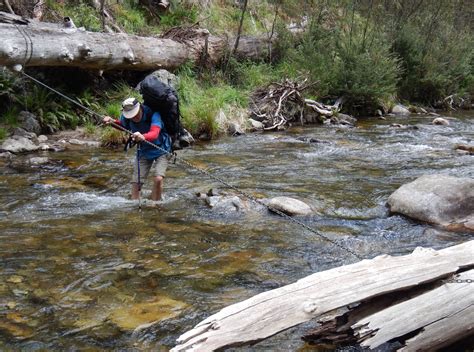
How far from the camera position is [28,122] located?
10602mm

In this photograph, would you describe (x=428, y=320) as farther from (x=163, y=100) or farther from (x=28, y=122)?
(x=28, y=122)

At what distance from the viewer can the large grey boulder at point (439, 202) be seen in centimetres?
611

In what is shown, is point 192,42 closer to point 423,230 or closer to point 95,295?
point 423,230

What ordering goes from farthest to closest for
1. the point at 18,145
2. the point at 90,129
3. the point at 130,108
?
the point at 90,129 < the point at 18,145 < the point at 130,108

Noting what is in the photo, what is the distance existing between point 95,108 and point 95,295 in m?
8.27

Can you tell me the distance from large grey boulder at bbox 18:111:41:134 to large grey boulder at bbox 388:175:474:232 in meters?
7.49

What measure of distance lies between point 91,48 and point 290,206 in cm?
655

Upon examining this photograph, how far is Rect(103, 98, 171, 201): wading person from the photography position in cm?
609

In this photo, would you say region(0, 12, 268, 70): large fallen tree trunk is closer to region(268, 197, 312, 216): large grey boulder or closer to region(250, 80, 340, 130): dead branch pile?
region(250, 80, 340, 130): dead branch pile

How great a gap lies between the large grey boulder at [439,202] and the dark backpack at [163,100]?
3.11m

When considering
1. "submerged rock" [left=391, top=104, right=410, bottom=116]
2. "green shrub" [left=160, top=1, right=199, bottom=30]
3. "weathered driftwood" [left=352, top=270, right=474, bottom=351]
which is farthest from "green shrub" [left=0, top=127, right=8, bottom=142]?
"submerged rock" [left=391, top=104, right=410, bottom=116]

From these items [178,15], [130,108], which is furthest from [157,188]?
[178,15]

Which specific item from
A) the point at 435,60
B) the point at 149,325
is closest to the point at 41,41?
the point at 149,325

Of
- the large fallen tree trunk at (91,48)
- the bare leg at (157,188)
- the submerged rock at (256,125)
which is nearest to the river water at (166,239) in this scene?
the bare leg at (157,188)
